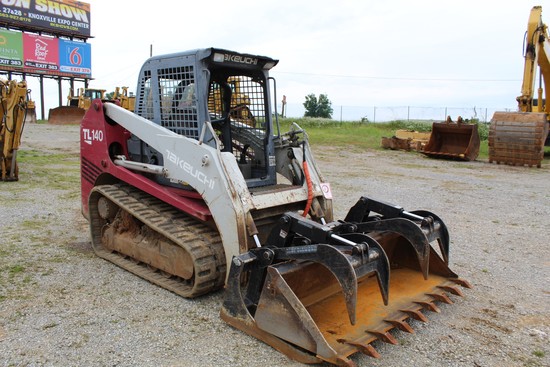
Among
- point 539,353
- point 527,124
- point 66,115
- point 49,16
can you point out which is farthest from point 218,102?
point 49,16

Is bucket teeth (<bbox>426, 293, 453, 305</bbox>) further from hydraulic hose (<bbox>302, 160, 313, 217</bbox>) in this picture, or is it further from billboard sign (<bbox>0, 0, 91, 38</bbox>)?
billboard sign (<bbox>0, 0, 91, 38</bbox>)

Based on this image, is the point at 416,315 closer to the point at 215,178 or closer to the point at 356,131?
the point at 215,178

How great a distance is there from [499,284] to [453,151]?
13.1 metres

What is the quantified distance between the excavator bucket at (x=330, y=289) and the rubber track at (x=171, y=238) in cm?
39

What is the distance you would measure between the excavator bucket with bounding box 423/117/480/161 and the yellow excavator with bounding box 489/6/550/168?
79 cm

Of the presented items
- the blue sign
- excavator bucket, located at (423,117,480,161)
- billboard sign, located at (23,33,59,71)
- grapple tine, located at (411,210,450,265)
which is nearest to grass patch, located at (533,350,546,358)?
grapple tine, located at (411,210,450,265)

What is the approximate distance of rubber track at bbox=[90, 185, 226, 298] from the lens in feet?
14.0

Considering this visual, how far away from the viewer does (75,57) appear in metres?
42.3

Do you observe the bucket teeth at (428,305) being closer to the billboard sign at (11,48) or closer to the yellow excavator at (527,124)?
the yellow excavator at (527,124)

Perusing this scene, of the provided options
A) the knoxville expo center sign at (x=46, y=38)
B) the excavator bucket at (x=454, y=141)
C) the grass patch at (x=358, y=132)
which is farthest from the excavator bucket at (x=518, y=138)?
the knoxville expo center sign at (x=46, y=38)

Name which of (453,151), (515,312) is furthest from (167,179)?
(453,151)

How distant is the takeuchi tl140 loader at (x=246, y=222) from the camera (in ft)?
11.7

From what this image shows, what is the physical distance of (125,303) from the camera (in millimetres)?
4320

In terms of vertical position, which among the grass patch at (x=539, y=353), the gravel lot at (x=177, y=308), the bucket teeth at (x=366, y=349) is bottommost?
the grass patch at (x=539, y=353)
